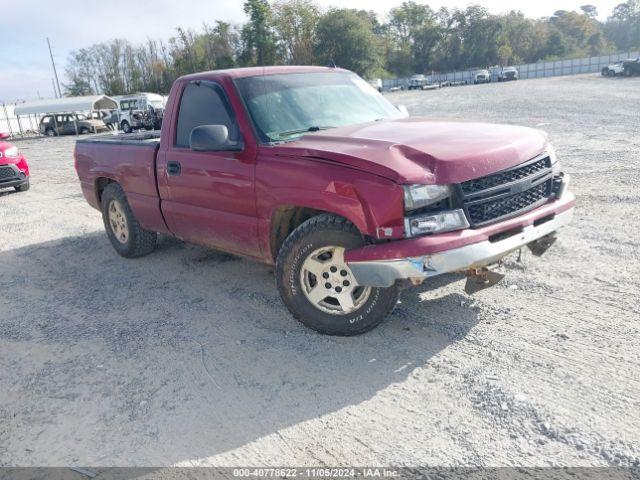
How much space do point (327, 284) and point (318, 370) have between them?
2.12 ft

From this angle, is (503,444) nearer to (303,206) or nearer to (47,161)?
(303,206)

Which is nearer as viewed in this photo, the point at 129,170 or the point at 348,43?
the point at 129,170

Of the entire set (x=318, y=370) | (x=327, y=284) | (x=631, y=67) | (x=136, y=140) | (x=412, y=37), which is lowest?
(x=318, y=370)

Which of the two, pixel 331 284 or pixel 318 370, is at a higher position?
pixel 331 284

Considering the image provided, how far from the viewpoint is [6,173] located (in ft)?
37.7

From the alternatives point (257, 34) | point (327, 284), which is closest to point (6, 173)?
point (327, 284)

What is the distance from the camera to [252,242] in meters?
4.49

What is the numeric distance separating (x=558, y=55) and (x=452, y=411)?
11190 cm

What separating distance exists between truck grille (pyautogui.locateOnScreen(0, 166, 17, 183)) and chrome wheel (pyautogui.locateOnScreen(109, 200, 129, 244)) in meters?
6.31

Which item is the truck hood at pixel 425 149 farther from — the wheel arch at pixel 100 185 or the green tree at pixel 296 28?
the green tree at pixel 296 28

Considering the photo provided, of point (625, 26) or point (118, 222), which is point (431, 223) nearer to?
point (118, 222)

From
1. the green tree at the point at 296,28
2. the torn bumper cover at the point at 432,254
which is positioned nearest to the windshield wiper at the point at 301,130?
the torn bumper cover at the point at 432,254

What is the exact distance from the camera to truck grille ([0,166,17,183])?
451 inches

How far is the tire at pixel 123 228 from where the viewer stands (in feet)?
20.5
